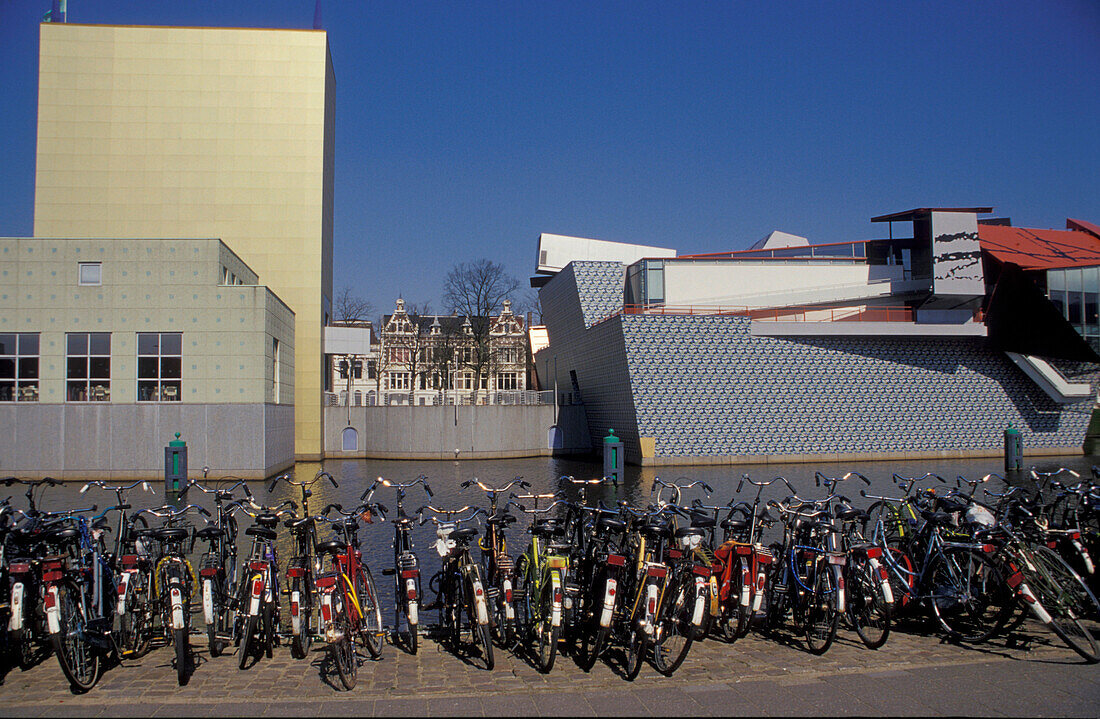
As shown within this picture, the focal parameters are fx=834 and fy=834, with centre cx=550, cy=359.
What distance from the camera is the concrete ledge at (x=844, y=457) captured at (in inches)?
1128

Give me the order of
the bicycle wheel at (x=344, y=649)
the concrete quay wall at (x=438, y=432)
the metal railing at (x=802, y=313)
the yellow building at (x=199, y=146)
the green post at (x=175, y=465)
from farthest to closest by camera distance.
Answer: the concrete quay wall at (x=438, y=432) → the yellow building at (x=199, y=146) → the metal railing at (x=802, y=313) → the green post at (x=175, y=465) → the bicycle wheel at (x=344, y=649)

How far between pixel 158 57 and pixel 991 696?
113 feet

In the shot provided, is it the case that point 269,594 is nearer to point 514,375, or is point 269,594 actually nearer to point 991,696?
point 991,696

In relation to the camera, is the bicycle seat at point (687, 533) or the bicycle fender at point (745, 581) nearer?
the bicycle seat at point (687, 533)

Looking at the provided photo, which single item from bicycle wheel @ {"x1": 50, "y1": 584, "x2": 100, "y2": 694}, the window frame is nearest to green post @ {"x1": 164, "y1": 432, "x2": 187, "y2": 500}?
the window frame

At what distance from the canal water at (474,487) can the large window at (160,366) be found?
254 centimetres

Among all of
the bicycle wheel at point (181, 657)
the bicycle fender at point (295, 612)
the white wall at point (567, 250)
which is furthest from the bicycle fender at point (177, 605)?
the white wall at point (567, 250)

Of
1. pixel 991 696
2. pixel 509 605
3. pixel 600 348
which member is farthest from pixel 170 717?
pixel 600 348

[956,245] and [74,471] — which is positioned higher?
[956,245]

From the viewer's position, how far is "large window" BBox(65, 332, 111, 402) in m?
22.8

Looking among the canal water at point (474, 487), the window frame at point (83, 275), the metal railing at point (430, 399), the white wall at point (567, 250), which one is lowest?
the canal water at point (474, 487)

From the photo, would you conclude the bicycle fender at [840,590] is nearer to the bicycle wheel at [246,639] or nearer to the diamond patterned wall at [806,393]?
the bicycle wheel at [246,639]

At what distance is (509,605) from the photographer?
5.77m

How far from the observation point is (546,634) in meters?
5.41
